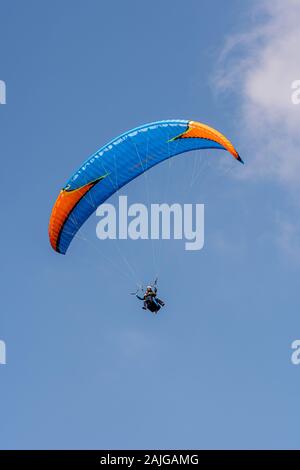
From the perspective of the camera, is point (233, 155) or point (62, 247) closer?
point (233, 155)

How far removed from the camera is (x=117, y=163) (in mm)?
36875

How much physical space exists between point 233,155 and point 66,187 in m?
7.51

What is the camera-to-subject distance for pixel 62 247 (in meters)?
38.6

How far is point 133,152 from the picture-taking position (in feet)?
121

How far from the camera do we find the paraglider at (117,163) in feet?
119

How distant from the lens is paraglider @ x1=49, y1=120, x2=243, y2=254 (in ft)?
119
